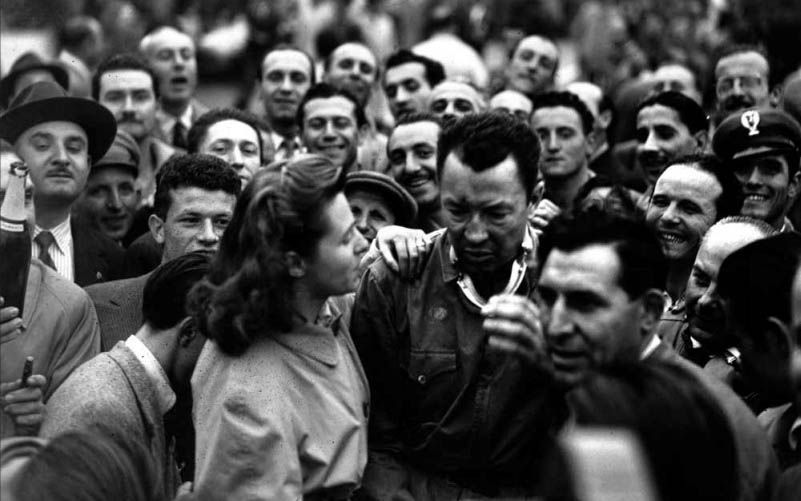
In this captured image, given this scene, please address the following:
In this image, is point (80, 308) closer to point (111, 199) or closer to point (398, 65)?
point (111, 199)

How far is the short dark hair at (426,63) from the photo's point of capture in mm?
10359

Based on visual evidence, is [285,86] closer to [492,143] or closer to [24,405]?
[492,143]

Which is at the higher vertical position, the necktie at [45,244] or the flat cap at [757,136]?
the flat cap at [757,136]

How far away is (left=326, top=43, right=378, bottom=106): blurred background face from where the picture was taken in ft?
34.9

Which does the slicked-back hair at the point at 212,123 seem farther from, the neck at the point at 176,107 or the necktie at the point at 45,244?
the neck at the point at 176,107

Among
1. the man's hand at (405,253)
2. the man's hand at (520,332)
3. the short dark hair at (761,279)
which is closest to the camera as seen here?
the man's hand at (520,332)

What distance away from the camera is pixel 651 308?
15.1 feet

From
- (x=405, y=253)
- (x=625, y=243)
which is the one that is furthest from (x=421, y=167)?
(x=625, y=243)

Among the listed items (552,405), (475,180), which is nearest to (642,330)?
(552,405)

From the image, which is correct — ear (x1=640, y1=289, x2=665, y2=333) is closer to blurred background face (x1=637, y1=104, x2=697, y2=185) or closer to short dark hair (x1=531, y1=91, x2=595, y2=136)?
blurred background face (x1=637, y1=104, x2=697, y2=185)

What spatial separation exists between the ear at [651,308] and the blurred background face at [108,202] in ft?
14.8

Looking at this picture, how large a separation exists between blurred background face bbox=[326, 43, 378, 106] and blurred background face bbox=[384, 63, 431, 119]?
28 centimetres

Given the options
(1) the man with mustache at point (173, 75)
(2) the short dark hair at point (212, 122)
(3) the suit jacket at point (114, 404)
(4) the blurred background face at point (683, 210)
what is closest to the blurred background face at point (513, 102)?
(2) the short dark hair at point (212, 122)

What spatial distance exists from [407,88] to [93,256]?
350 cm
